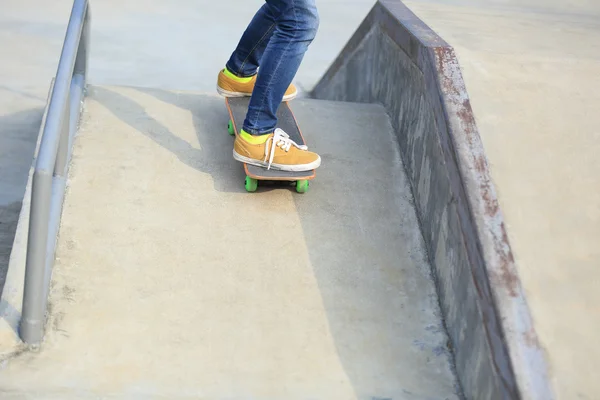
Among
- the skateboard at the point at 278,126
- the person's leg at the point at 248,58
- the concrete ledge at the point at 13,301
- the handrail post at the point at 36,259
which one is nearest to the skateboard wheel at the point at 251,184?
the skateboard at the point at 278,126

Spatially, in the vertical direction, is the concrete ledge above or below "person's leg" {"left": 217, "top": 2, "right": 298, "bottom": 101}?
below

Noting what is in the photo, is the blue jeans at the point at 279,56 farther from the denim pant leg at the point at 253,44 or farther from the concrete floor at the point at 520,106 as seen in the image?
the concrete floor at the point at 520,106

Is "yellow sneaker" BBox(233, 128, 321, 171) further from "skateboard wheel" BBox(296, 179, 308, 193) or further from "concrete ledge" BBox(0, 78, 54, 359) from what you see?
"concrete ledge" BBox(0, 78, 54, 359)

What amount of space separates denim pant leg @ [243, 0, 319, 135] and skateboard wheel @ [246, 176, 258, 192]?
22 centimetres

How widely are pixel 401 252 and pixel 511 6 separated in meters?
6.43

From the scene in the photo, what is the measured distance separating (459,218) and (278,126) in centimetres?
129

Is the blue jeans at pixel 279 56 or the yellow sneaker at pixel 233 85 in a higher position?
the blue jeans at pixel 279 56

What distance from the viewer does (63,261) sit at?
3217 millimetres

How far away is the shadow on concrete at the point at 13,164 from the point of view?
14.0 ft

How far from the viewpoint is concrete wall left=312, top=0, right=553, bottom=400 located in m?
2.63

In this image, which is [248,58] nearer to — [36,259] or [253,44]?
[253,44]

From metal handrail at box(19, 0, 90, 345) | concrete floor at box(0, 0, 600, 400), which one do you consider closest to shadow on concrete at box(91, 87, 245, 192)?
metal handrail at box(19, 0, 90, 345)

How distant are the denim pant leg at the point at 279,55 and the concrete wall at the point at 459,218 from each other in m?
0.64

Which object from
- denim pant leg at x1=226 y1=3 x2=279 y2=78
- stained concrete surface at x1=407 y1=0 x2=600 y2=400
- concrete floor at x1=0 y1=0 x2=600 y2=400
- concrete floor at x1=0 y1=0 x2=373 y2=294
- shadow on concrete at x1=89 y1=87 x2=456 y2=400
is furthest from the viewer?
concrete floor at x1=0 y1=0 x2=373 y2=294
